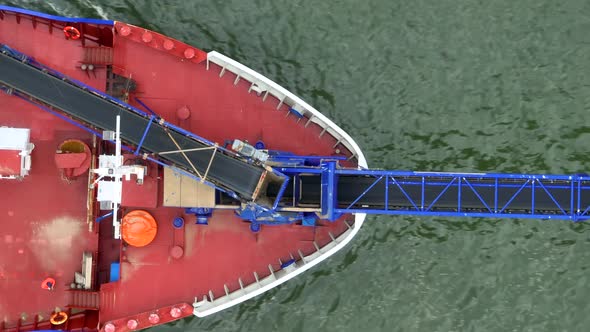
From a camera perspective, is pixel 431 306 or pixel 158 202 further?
pixel 431 306

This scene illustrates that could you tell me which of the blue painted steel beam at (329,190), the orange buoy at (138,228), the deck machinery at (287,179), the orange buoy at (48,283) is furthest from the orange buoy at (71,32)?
the blue painted steel beam at (329,190)

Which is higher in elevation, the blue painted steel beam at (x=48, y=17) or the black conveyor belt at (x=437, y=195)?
the blue painted steel beam at (x=48, y=17)

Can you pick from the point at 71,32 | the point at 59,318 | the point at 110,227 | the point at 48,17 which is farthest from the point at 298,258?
the point at 48,17

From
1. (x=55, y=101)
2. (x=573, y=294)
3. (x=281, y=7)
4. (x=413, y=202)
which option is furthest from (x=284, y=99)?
(x=573, y=294)

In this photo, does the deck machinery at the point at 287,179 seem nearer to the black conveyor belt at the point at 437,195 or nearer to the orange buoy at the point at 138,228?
the black conveyor belt at the point at 437,195

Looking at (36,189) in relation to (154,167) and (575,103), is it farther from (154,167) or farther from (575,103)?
(575,103)

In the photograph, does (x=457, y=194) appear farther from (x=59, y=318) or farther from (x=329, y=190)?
(x=59, y=318)
